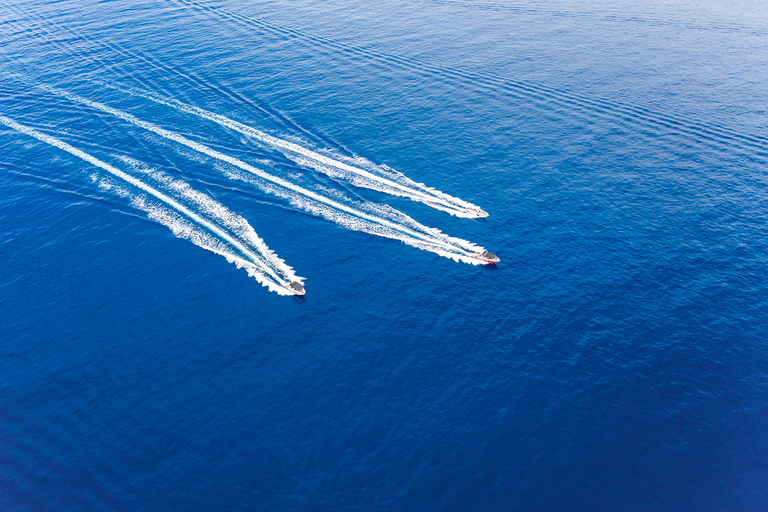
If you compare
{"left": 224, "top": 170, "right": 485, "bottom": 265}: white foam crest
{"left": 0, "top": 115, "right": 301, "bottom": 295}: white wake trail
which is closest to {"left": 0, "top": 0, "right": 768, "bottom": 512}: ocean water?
{"left": 0, "top": 115, "right": 301, "bottom": 295}: white wake trail

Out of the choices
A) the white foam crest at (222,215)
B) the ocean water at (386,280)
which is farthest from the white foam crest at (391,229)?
the white foam crest at (222,215)

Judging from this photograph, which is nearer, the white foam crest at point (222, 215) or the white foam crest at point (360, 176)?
the white foam crest at point (222, 215)

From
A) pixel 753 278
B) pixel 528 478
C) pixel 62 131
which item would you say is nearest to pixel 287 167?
pixel 62 131

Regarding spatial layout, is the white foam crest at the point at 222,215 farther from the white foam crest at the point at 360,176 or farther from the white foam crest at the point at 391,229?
the white foam crest at the point at 360,176

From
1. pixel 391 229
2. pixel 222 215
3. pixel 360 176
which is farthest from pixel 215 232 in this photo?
pixel 391 229

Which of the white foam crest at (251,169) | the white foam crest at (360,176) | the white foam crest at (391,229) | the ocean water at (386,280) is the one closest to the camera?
the ocean water at (386,280)

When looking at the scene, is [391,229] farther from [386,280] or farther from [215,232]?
[215,232]

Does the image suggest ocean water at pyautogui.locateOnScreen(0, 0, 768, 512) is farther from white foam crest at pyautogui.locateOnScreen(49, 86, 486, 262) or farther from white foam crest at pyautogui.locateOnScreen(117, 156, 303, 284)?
white foam crest at pyautogui.locateOnScreen(49, 86, 486, 262)
